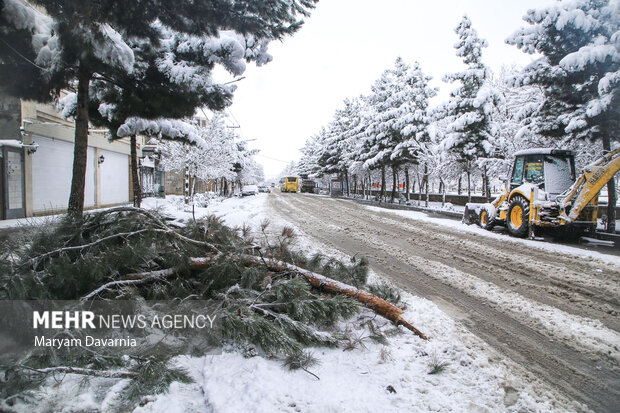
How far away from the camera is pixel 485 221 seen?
13227 millimetres

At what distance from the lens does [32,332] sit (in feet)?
8.81

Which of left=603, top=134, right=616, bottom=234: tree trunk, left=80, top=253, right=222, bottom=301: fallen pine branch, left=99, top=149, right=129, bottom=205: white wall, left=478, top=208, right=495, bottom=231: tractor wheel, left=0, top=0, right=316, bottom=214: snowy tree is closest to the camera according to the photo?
left=80, top=253, right=222, bottom=301: fallen pine branch

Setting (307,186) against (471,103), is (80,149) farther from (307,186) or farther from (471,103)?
(307,186)

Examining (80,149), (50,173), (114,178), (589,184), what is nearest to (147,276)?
(80,149)

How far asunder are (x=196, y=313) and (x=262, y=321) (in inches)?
27.0

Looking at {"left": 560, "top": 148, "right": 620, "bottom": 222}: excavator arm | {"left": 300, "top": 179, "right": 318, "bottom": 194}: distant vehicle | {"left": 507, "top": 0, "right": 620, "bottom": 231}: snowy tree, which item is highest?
{"left": 507, "top": 0, "right": 620, "bottom": 231}: snowy tree

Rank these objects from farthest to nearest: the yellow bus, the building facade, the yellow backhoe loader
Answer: the yellow bus → the building facade → the yellow backhoe loader

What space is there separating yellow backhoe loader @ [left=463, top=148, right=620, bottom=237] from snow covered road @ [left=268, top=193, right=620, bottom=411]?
1.02m

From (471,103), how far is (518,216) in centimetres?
1171

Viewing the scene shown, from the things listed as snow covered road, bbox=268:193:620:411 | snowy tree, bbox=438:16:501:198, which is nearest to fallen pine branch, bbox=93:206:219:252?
snow covered road, bbox=268:193:620:411

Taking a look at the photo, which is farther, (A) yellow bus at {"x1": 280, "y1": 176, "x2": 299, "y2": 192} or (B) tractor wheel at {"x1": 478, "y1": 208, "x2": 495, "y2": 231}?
(A) yellow bus at {"x1": 280, "y1": 176, "x2": 299, "y2": 192}

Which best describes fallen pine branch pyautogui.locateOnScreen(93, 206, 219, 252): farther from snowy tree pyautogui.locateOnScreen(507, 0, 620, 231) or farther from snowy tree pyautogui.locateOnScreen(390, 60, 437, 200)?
snowy tree pyautogui.locateOnScreen(390, 60, 437, 200)

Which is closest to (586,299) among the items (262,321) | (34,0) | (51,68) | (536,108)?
(262,321)

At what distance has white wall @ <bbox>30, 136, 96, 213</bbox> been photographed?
14836 millimetres
